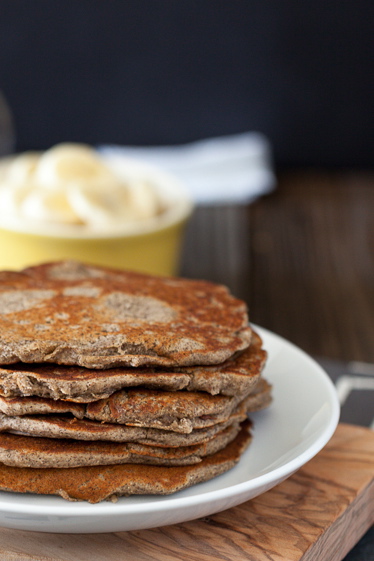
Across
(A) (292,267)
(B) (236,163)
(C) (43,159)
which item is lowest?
(A) (292,267)

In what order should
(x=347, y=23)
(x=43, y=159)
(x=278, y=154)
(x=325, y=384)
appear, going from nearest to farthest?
(x=325, y=384)
(x=43, y=159)
(x=347, y=23)
(x=278, y=154)

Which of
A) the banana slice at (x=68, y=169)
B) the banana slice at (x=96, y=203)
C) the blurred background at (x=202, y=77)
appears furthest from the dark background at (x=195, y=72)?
the banana slice at (x=96, y=203)

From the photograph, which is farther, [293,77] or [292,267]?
[293,77]

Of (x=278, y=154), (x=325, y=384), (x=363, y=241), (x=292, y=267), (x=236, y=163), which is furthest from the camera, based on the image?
(x=278, y=154)

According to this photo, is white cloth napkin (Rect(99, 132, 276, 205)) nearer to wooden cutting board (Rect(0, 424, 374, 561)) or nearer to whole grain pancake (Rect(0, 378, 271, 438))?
wooden cutting board (Rect(0, 424, 374, 561))

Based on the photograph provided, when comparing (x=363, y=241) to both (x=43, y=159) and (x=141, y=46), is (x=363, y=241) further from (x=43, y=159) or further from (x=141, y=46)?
(x=141, y=46)

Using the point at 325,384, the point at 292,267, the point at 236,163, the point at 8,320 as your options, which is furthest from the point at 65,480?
the point at 236,163

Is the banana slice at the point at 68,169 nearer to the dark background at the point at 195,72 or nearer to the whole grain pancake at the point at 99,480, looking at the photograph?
the whole grain pancake at the point at 99,480
